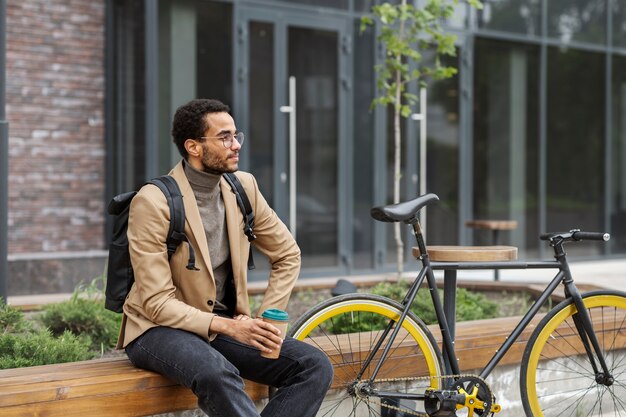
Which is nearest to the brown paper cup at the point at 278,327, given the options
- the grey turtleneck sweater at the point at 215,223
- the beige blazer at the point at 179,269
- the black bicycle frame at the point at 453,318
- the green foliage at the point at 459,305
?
the beige blazer at the point at 179,269

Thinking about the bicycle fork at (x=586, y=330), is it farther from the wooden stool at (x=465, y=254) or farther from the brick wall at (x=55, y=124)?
the brick wall at (x=55, y=124)

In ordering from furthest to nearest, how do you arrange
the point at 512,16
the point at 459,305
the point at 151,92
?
1. the point at 512,16
2. the point at 151,92
3. the point at 459,305

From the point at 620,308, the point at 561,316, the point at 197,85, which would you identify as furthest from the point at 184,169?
the point at 197,85

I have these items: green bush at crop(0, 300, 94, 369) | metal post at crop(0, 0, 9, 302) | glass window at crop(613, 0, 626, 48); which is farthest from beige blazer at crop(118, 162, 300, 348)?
glass window at crop(613, 0, 626, 48)

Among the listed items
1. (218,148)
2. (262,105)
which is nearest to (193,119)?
(218,148)

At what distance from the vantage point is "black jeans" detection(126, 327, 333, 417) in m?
3.28

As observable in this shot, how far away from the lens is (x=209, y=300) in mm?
3594

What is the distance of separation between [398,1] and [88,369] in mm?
9215

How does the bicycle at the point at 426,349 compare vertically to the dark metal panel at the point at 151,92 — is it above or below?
below

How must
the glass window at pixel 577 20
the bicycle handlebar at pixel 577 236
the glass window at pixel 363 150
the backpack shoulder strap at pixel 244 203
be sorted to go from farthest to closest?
the glass window at pixel 577 20 → the glass window at pixel 363 150 → the bicycle handlebar at pixel 577 236 → the backpack shoulder strap at pixel 244 203

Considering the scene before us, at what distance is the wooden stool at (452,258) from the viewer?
4215 mm

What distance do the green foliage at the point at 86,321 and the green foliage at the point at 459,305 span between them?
1.72 m

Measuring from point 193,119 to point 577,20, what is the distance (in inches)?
461

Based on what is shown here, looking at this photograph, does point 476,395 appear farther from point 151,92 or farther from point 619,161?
point 619,161
